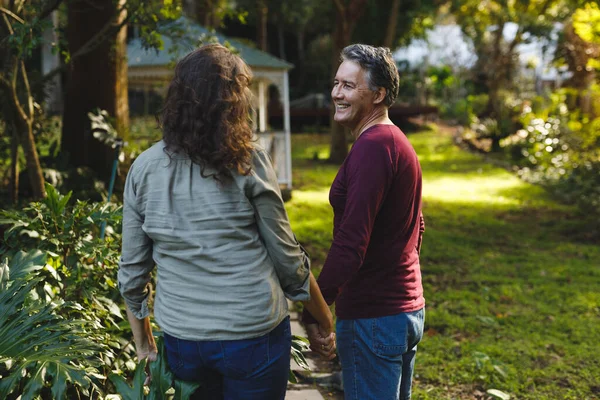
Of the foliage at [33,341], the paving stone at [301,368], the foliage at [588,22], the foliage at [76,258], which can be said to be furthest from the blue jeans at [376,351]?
the foliage at [588,22]

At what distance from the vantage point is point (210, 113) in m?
2.08

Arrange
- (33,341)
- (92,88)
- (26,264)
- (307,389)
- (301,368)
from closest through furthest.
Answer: (33,341) < (26,264) < (307,389) < (301,368) < (92,88)

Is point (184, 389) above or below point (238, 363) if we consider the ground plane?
below

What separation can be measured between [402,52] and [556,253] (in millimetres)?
26945

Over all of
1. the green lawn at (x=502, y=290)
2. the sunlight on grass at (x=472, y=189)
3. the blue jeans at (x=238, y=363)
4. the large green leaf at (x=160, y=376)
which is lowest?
the green lawn at (x=502, y=290)

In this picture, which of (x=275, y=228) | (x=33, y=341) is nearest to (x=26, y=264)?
(x=33, y=341)

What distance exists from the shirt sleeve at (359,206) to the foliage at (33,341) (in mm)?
1081

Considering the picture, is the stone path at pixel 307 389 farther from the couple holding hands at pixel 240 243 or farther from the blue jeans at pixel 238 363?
the blue jeans at pixel 238 363

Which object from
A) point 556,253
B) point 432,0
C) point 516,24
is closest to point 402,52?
point 516,24

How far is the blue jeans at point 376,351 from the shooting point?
8.23ft

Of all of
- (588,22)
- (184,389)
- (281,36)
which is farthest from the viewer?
(281,36)

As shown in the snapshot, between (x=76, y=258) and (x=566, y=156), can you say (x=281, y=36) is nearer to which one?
(x=566, y=156)

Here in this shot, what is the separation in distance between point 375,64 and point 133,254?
1084 millimetres

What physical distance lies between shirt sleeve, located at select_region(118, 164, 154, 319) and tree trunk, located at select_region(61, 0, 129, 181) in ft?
16.4
